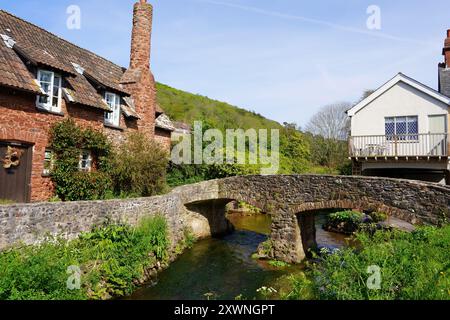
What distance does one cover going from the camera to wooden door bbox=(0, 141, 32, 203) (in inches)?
465

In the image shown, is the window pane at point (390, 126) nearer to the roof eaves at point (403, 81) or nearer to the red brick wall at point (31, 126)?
the roof eaves at point (403, 81)

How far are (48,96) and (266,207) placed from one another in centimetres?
1109

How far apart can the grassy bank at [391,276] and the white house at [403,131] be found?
1090 cm

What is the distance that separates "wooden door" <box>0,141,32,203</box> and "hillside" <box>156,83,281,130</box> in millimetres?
39385

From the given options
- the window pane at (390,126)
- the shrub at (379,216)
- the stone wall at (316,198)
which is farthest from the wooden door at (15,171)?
A: the window pane at (390,126)

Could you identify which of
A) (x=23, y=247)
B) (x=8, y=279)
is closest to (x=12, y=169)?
(x=23, y=247)

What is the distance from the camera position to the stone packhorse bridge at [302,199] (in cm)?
1144

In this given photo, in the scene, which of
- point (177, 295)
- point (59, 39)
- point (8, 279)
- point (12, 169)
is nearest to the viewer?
point (8, 279)

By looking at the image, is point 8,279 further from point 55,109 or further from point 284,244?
point 284,244

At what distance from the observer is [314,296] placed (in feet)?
21.8

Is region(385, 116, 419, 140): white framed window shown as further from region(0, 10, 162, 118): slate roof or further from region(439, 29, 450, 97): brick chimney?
region(0, 10, 162, 118): slate roof

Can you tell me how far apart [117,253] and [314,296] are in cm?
710

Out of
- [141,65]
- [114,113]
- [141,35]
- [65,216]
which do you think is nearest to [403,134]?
[141,65]

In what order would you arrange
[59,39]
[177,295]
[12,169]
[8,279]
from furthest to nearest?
1. [59,39]
2. [12,169]
3. [177,295]
4. [8,279]
